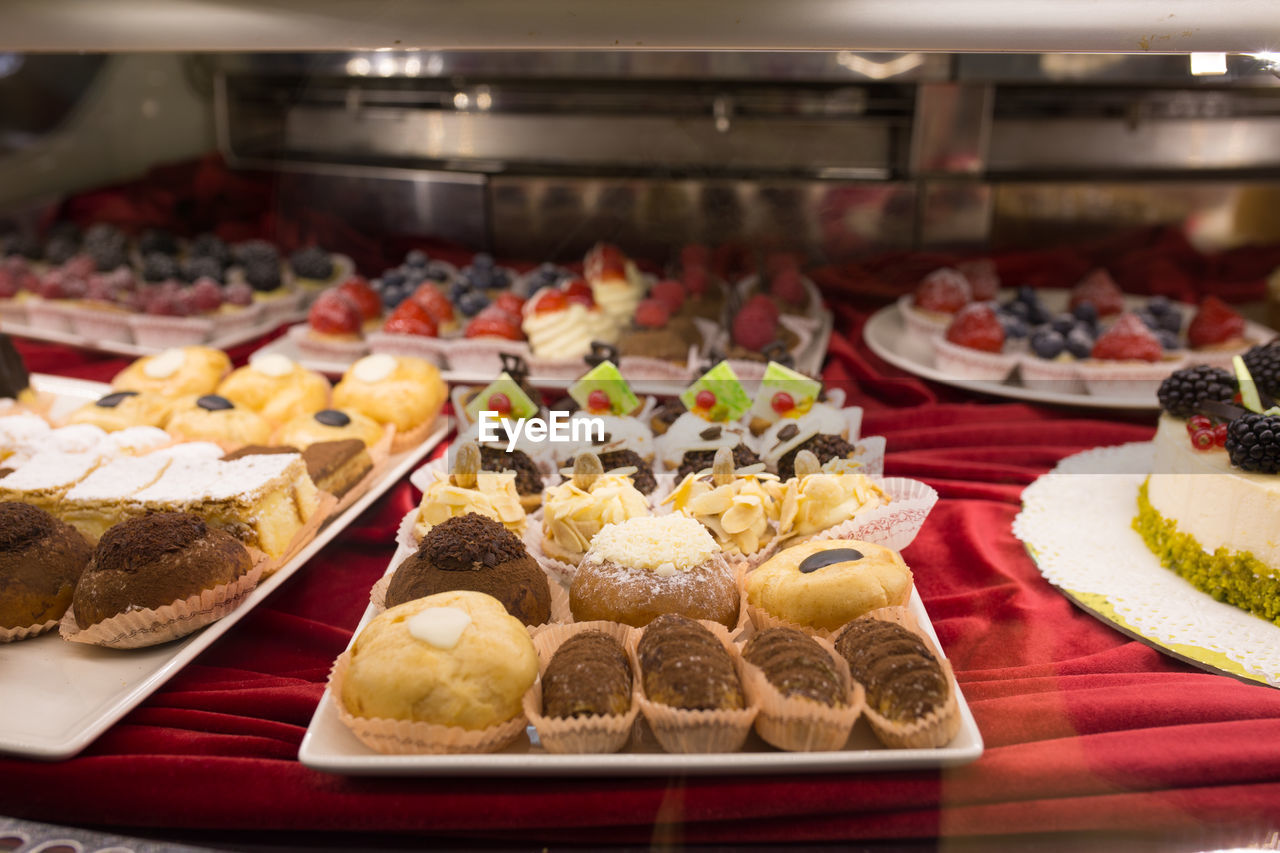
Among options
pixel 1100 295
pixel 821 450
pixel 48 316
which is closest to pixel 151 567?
pixel 821 450

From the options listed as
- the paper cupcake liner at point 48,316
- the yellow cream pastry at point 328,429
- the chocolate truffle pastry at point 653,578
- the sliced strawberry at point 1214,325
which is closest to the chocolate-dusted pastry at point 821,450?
the chocolate truffle pastry at point 653,578

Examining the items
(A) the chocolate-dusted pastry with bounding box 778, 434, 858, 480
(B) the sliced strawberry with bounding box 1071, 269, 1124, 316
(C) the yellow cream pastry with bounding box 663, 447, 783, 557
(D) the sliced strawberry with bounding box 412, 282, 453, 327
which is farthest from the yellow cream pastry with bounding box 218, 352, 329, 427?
(B) the sliced strawberry with bounding box 1071, 269, 1124, 316

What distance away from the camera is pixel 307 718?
1.50 meters

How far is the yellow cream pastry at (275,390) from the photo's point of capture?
8.59 ft

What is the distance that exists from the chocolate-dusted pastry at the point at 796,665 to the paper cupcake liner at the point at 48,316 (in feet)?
9.77

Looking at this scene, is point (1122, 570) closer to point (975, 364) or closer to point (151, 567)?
point (975, 364)

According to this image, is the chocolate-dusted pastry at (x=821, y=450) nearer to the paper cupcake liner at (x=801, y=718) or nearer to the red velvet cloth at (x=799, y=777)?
the red velvet cloth at (x=799, y=777)

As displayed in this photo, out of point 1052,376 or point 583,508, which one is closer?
point 583,508

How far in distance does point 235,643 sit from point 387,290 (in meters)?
1.85

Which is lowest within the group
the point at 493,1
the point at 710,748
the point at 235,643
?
the point at 235,643

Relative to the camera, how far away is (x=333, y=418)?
2471 mm

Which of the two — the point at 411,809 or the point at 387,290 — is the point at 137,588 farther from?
the point at 387,290

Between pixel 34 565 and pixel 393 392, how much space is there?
1.05 metres

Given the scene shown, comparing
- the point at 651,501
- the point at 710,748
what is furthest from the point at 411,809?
the point at 651,501
